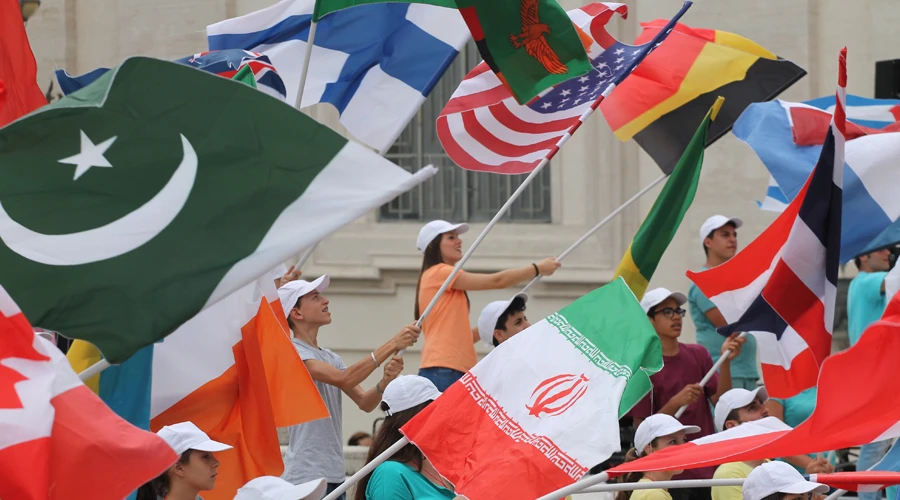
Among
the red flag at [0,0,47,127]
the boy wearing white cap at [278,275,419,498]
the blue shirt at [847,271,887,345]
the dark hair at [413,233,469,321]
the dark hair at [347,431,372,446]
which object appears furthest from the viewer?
the dark hair at [347,431,372,446]

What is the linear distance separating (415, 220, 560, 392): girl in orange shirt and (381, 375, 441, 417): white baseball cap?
5.66 feet

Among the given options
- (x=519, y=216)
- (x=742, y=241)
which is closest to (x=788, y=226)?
(x=742, y=241)

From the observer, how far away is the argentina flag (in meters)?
7.12

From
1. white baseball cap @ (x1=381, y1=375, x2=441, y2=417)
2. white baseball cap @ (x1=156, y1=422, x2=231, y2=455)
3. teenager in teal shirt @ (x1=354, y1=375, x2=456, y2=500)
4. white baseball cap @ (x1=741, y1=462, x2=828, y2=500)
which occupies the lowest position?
white baseball cap @ (x1=741, y1=462, x2=828, y2=500)

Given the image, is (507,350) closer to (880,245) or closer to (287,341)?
(287,341)

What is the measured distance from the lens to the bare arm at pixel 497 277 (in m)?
7.46

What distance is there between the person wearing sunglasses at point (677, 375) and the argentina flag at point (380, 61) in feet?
5.03

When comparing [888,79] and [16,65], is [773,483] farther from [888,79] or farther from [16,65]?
[888,79]

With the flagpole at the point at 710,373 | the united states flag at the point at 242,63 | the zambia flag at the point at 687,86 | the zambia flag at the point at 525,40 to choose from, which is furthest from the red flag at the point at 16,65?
the flagpole at the point at 710,373

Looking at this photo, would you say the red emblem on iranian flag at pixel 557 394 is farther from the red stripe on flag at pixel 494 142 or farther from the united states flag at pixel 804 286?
the red stripe on flag at pixel 494 142

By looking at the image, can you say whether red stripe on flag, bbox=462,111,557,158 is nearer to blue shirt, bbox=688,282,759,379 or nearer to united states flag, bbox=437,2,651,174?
united states flag, bbox=437,2,651,174

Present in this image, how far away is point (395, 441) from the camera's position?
5.54m

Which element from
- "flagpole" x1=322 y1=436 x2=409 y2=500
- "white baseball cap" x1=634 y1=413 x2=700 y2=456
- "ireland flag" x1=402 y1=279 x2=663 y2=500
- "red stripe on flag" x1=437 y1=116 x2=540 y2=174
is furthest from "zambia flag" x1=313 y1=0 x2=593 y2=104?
"flagpole" x1=322 y1=436 x2=409 y2=500

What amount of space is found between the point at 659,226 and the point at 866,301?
1840mm
